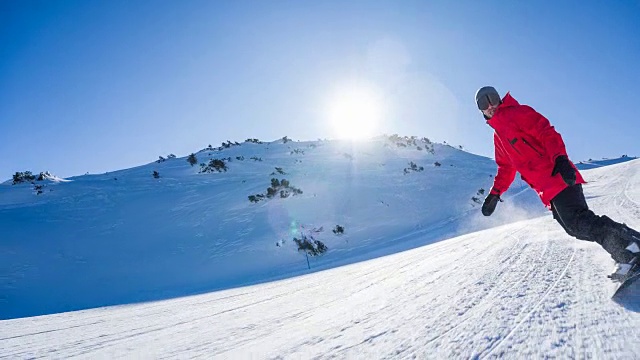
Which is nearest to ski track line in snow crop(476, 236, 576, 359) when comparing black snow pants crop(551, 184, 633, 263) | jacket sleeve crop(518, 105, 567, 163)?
black snow pants crop(551, 184, 633, 263)

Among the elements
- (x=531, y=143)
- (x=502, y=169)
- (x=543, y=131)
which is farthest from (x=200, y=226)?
(x=543, y=131)

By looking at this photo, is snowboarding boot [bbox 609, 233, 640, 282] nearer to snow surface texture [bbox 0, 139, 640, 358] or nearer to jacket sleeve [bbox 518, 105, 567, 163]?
snow surface texture [bbox 0, 139, 640, 358]

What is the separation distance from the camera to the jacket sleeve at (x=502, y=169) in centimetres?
369

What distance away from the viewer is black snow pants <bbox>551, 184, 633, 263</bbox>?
7.77ft

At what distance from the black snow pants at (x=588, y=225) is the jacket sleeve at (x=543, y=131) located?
321 mm

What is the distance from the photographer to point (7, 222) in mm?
17328

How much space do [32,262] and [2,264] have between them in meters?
0.97

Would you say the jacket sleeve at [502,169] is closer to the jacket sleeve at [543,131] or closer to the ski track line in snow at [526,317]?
the jacket sleeve at [543,131]

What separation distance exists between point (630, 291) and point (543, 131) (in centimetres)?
141

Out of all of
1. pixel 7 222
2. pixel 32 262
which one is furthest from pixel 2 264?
pixel 7 222

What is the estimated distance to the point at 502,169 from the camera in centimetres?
384

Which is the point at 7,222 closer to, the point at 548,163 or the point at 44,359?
the point at 44,359

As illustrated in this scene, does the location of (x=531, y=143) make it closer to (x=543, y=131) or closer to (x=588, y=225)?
(x=543, y=131)

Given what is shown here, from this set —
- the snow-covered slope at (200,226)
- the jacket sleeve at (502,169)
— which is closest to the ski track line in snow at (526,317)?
the jacket sleeve at (502,169)
